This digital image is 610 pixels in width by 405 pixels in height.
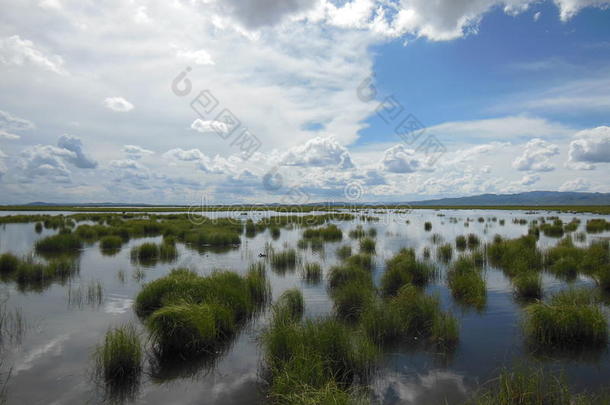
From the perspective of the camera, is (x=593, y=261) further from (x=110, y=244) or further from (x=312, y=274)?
(x=110, y=244)

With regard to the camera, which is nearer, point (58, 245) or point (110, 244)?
point (58, 245)

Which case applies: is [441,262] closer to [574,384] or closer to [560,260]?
[560,260]

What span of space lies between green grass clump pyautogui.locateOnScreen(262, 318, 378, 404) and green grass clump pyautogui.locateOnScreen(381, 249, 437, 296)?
19.2 feet

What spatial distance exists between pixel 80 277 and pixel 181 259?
5789 millimetres

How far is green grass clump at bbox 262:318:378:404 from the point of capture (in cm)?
658

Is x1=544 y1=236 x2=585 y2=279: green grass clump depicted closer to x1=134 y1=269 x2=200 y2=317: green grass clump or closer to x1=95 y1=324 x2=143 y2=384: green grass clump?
x1=134 y1=269 x2=200 y2=317: green grass clump

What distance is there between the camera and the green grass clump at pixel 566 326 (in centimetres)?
893

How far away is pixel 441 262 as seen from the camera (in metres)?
20.1

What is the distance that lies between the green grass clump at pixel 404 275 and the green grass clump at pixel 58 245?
21.8 meters

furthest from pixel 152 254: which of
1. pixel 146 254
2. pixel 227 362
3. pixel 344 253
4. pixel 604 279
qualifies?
pixel 604 279

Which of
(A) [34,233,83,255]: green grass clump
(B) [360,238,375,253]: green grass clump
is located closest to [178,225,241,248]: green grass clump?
(A) [34,233,83,255]: green grass clump

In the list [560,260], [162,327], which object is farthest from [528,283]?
[162,327]

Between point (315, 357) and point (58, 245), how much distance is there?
80.1ft

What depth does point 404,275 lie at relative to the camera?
47.3 feet
